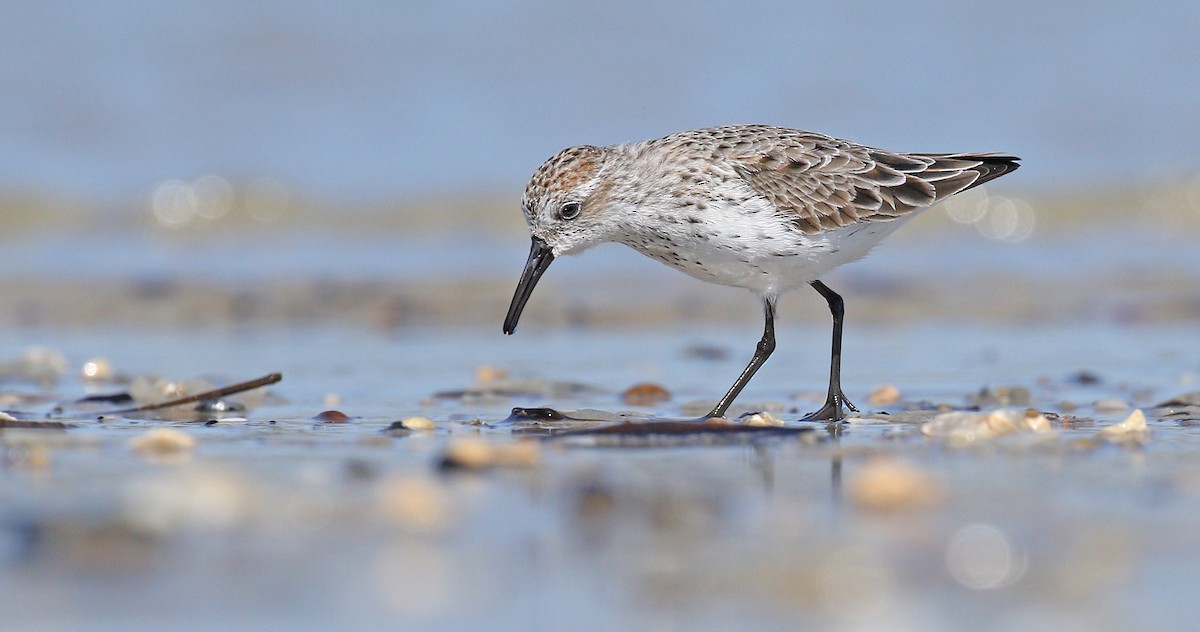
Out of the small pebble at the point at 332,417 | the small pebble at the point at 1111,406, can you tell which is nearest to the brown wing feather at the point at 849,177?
the small pebble at the point at 1111,406

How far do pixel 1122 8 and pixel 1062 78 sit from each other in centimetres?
216

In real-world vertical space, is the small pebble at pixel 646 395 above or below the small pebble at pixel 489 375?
below

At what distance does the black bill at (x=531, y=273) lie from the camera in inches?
252

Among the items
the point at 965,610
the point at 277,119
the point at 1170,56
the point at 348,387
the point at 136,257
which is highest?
the point at 1170,56

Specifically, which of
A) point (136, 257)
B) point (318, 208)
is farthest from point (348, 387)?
point (318, 208)

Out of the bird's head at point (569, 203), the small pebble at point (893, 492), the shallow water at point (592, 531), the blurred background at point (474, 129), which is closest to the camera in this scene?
the shallow water at point (592, 531)

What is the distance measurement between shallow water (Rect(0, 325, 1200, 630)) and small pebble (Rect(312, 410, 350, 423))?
0.09m

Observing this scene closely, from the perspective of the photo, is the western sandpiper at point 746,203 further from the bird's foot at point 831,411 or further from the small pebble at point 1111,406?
the small pebble at point 1111,406

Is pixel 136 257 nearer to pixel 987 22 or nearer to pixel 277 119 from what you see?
pixel 277 119

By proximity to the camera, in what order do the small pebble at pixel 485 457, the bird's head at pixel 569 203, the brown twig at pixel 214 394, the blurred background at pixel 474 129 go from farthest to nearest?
the blurred background at pixel 474 129 → the bird's head at pixel 569 203 → the brown twig at pixel 214 394 → the small pebble at pixel 485 457

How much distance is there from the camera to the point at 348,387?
688 cm

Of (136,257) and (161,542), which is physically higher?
(136,257)

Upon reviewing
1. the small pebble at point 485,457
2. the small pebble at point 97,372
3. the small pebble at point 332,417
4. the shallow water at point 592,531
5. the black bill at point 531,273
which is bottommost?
the shallow water at point 592,531

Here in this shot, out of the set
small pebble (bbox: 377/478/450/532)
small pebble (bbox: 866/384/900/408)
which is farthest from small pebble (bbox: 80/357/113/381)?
small pebble (bbox: 377/478/450/532)
